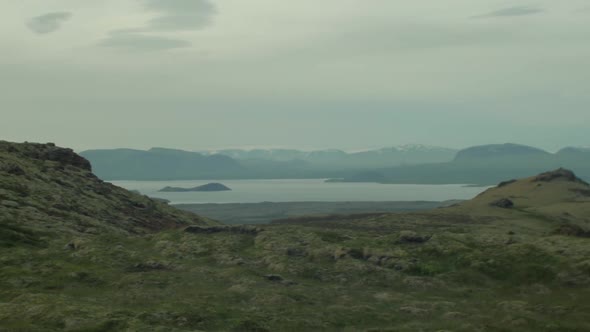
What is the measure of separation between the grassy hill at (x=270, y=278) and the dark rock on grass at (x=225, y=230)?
212 millimetres

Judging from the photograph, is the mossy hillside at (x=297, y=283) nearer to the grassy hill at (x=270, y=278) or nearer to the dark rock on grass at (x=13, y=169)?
the grassy hill at (x=270, y=278)

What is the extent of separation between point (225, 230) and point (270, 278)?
25.8 m

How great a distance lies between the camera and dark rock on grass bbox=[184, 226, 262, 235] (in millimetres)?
80625

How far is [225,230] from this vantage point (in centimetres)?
8281

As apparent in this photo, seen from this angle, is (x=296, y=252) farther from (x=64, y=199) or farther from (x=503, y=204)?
(x=503, y=204)

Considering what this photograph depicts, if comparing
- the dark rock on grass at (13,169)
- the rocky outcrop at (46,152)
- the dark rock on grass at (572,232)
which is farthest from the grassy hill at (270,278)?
the rocky outcrop at (46,152)

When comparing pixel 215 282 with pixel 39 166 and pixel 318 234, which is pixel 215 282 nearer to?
pixel 318 234

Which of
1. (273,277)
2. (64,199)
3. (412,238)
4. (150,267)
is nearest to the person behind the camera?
(273,277)

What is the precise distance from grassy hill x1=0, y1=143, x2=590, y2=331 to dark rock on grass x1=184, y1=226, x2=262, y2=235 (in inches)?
8.3

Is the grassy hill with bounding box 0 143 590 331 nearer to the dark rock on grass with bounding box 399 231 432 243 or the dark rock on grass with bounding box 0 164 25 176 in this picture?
the dark rock on grass with bounding box 399 231 432 243

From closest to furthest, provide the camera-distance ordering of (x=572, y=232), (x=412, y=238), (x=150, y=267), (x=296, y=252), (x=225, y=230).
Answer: (x=150, y=267), (x=296, y=252), (x=412, y=238), (x=225, y=230), (x=572, y=232)

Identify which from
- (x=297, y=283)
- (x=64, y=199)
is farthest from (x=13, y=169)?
(x=297, y=283)

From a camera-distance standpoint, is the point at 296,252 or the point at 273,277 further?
the point at 296,252

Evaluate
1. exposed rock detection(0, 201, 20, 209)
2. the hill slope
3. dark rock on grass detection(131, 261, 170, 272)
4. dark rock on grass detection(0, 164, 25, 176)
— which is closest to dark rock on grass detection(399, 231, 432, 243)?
dark rock on grass detection(131, 261, 170, 272)
